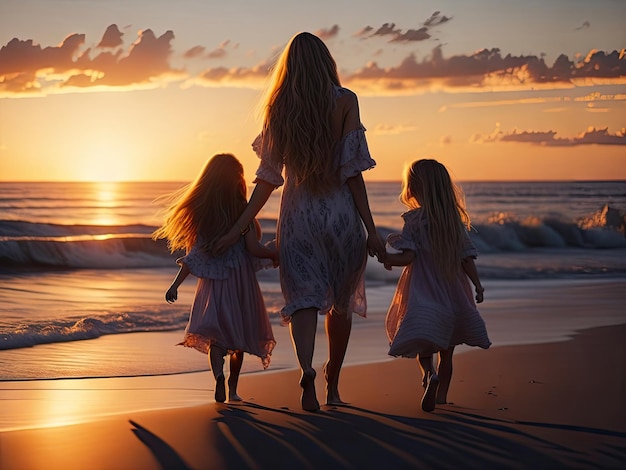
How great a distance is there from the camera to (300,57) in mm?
4664

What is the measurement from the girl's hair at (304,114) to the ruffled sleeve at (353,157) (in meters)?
0.06

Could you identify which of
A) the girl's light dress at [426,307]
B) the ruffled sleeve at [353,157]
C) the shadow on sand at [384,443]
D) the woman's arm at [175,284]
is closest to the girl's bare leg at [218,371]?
the woman's arm at [175,284]

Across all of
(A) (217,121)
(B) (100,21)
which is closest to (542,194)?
(A) (217,121)

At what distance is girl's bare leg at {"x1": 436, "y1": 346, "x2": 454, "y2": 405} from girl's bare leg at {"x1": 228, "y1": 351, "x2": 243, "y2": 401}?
1000mm

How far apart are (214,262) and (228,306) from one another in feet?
0.77

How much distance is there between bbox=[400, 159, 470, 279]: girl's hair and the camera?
473 centimetres

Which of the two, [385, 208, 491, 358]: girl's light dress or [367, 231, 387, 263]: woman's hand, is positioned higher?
[367, 231, 387, 263]: woman's hand

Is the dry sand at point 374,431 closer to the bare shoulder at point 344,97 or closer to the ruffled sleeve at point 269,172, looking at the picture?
the ruffled sleeve at point 269,172

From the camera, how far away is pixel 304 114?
181 inches

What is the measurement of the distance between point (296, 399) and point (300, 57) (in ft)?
5.61

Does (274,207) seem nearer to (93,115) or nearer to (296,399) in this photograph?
(93,115)

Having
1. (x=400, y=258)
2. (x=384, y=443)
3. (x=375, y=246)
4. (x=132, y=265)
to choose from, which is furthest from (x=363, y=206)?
(x=132, y=265)

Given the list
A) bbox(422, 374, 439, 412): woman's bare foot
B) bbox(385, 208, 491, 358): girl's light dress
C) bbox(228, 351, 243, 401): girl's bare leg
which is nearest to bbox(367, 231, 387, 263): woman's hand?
bbox(385, 208, 491, 358): girl's light dress

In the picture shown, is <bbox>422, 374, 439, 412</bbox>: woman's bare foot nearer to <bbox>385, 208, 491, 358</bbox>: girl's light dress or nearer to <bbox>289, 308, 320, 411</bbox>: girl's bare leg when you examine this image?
<bbox>385, 208, 491, 358</bbox>: girl's light dress
